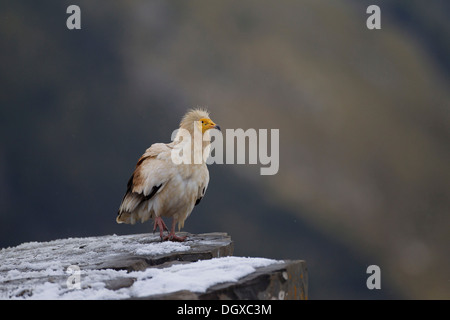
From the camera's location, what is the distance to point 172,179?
21.8 ft

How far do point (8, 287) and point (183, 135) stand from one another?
3.09 meters

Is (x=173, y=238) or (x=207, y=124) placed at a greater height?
(x=207, y=124)

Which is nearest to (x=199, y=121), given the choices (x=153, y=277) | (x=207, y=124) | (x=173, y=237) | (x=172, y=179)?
(x=207, y=124)

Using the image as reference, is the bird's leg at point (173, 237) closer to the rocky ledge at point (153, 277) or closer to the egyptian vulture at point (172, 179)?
the egyptian vulture at point (172, 179)

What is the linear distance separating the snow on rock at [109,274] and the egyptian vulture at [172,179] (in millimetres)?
557

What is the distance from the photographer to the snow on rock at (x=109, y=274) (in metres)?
3.83

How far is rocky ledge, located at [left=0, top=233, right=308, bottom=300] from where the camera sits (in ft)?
12.3

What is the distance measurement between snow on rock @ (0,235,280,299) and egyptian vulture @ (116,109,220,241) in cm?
56

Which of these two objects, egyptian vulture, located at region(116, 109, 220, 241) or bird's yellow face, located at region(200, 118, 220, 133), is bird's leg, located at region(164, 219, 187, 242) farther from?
bird's yellow face, located at region(200, 118, 220, 133)

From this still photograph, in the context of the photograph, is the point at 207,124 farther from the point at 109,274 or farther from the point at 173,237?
the point at 109,274

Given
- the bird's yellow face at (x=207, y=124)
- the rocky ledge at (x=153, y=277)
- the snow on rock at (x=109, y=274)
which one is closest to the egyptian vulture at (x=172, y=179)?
the bird's yellow face at (x=207, y=124)

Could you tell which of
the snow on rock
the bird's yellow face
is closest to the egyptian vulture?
the bird's yellow face

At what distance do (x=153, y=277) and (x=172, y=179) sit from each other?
8.51 ft

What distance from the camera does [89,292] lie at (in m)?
3.86
